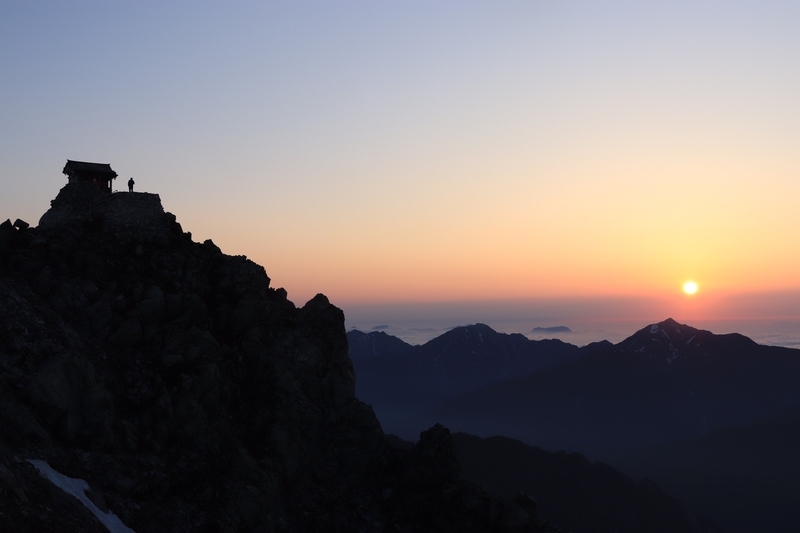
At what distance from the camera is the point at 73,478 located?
56.5m

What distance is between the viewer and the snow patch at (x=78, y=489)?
5368 centimetres

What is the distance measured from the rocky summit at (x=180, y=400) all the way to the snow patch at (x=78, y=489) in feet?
2.05

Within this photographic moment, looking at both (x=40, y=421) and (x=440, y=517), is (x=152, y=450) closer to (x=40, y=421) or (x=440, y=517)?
(x=40, y=421)

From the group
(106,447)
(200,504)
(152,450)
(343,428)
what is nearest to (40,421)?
(106,447)

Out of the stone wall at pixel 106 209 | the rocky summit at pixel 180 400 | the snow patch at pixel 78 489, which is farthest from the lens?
the stone wall at pixel 106 209

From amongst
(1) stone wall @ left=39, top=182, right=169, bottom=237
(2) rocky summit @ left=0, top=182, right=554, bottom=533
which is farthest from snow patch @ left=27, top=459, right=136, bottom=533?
(1) stone wall @ left=39, top=182, right=169, bottom=237

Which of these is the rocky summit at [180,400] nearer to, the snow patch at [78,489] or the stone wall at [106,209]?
the stone wall at [106,209]

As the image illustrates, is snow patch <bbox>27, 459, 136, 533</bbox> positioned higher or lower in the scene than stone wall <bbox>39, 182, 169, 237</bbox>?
lower

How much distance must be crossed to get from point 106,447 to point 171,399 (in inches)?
346

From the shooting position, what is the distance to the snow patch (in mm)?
53684

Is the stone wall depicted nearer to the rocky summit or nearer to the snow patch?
the rocky summit

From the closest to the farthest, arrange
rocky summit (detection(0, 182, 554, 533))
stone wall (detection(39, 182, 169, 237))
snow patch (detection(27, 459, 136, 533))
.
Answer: snow patch (detection(27, 459, 136, 533)) < rocky summit (detection(0, 182, 554, 533)) < stone wall (detection(39, 182, 169, 237))

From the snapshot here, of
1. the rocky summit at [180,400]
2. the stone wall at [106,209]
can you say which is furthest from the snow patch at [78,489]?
the stone wall at [106,209]

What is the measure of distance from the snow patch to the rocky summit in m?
0.62
